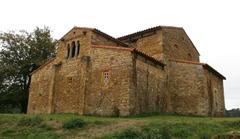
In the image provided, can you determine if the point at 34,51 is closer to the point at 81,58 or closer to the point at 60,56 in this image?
the point at 60,56

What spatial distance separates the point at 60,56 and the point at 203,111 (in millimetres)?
14154

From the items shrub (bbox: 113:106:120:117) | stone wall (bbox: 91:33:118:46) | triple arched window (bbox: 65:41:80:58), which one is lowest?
shrub (bbox: 113:106:120:117)

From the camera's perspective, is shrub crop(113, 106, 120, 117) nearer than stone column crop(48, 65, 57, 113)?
Yes

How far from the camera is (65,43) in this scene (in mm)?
30359

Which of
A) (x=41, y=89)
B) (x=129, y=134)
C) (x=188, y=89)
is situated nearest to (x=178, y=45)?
(x=188, y=89)

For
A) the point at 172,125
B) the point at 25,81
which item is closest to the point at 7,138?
the point at 172,125

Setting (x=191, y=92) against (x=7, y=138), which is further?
(x=191, y=92)

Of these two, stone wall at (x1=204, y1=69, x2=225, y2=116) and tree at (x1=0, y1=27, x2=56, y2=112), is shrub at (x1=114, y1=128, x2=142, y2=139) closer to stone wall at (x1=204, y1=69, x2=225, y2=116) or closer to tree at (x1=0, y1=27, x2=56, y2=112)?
stone wall at (x1=204, y1=69, x2=225, y2=116)

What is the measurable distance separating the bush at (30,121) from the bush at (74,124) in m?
2.22

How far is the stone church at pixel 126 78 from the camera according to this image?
2550cm

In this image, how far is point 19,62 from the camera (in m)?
39.9

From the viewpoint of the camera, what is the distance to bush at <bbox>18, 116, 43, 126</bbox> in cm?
2031

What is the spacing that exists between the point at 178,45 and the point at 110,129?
18.0 metres

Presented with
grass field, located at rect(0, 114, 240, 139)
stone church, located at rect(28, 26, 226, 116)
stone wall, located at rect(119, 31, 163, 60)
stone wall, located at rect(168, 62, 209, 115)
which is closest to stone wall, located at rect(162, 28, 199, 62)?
stone church, located at rect(28, 26, 226, 116)
